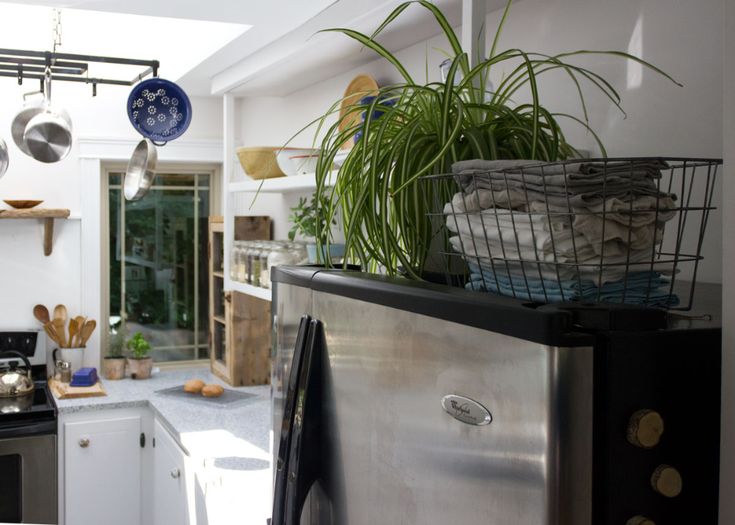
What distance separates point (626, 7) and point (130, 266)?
125 inches

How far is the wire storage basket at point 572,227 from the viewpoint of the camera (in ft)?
2.46

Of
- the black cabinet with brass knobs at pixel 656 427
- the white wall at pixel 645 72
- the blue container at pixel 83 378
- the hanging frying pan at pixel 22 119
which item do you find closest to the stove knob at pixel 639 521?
the black cabinet with brass knobs at pixel 656 427

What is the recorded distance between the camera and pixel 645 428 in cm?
61

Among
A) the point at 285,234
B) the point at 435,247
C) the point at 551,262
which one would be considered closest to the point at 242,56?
the point at 285,234

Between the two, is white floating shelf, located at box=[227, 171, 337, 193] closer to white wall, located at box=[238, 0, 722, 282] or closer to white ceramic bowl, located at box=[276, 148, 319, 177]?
white ceramic bowl, located at box=[276, 148, 319, 177]

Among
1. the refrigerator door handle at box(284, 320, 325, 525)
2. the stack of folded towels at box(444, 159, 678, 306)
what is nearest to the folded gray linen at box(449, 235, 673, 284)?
the stack of folded towels at box(444, 159, 678, 306)

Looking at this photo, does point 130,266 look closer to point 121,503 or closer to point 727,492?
point 121,503

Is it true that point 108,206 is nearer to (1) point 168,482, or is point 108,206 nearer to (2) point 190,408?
(2) point 190,408

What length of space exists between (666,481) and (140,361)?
3360 millimetres

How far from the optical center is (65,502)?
3227mm

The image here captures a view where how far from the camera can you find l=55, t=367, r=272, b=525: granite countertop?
223 cm

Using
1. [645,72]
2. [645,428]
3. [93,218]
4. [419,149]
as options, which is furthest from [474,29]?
[93,218]

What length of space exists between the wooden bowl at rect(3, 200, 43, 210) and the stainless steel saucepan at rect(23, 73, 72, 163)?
618 mm

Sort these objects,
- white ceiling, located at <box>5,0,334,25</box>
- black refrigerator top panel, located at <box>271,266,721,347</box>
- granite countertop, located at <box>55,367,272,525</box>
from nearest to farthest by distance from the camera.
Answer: black refrigerator top panel, located at <box>271,266,721,347</box> < white ceiling, located at <box>5,0,334,25</box> < granite countertop, located at <box>55,367,272,525</box>
